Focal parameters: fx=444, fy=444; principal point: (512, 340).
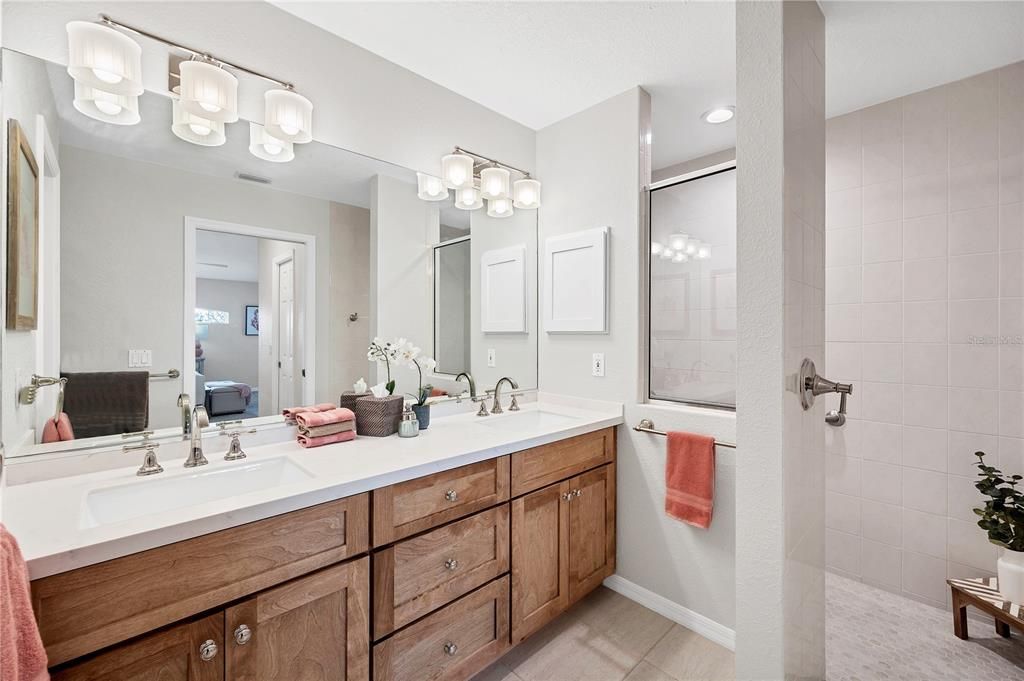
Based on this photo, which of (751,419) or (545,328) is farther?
(545,328)

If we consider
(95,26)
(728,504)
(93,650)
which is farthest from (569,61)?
(93,650)

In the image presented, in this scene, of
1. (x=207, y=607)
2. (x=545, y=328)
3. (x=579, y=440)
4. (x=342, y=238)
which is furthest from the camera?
(x=545, y=328)

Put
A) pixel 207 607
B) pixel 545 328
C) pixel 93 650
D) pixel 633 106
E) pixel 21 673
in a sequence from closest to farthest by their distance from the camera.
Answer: pixel 21 673 < pixel 93 650 < pixel 207 607 < pixel 633 106 < pixel 545 328

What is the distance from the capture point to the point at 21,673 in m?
0.72

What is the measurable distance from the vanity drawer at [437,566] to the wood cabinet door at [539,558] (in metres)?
0.07

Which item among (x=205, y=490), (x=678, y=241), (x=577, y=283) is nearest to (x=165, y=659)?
(x=205, y=490)

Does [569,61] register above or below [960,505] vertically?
above

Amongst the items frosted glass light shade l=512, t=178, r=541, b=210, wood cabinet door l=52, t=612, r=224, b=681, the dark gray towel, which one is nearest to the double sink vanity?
wood cabinet door l=52, t=612, r=224, b=681

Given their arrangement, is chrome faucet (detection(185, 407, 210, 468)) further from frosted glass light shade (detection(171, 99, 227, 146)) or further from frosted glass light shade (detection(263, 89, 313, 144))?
frosted glass light shade (detection(263, 89, 313, 144))

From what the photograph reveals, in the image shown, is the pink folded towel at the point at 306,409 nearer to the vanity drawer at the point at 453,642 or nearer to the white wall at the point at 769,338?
the vanity drawer at the point at 453,642

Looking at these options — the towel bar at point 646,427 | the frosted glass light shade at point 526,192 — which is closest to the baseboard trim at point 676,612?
the towel bar at point 646,427

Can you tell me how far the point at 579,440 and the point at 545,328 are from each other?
74 centimetres

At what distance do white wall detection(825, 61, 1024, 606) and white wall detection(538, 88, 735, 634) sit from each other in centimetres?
99

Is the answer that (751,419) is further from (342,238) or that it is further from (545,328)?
(342,238)
